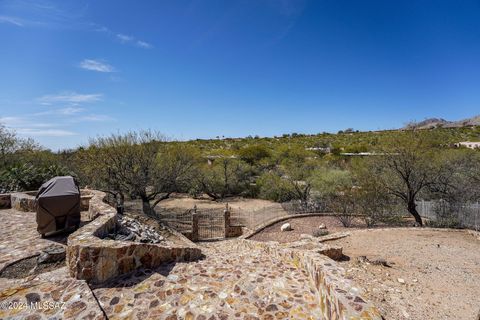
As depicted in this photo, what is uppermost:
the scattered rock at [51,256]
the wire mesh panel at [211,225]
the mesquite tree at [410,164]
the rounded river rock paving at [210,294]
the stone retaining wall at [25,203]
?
the mesquite tree at [410,164]

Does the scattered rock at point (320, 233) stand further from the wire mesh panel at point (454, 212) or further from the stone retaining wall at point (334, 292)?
the stone retaining wall at point (334, 292)

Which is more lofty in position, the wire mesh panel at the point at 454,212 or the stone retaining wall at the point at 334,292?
the stone retaining wall at the point at 334,292

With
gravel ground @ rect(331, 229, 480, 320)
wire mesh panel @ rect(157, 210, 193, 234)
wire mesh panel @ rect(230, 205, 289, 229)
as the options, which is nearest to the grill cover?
wire mesh panel @ rect(157, 210, 193, 234)

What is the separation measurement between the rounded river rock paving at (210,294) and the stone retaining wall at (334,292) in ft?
0.70

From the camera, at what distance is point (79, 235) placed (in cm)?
452

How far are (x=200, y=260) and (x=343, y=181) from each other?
14.0 meters

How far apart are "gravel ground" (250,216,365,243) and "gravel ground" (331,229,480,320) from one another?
282cm

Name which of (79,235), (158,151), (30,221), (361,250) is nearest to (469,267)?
(361,250)

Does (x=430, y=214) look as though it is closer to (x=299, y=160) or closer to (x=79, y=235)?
(x=299, y=160)

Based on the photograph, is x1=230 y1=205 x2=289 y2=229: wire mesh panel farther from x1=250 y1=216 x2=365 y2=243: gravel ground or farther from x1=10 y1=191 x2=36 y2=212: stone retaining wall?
x1=10 y1=191 x2=36 y2=212: stone retaining wall

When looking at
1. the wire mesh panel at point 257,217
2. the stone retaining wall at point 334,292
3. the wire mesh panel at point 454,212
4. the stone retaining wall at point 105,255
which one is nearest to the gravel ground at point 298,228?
the wire mesh panel at point 257,217

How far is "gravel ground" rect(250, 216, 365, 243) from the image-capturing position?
12067 millimetres

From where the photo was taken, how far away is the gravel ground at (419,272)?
4.61 m

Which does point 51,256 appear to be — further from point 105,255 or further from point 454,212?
point 454,212
